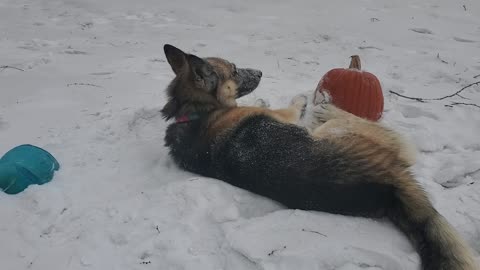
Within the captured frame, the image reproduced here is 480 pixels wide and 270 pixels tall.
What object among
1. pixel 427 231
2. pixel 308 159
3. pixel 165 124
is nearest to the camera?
pixel 427 231

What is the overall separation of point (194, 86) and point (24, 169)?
1.75m

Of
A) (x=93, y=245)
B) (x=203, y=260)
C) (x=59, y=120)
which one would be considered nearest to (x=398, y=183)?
(x=203, y=260)

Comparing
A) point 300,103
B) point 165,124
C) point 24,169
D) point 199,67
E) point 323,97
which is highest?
point 199,67

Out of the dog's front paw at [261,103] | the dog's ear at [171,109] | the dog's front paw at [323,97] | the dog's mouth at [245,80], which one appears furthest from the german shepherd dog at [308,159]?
the dog's front paw at [261,103]

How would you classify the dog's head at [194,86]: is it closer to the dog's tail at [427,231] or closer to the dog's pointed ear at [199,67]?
the dog's pointed ear at [199,67]

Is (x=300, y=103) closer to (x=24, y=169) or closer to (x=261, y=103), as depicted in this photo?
(x=261, y=103)

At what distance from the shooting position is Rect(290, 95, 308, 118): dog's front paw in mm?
4572

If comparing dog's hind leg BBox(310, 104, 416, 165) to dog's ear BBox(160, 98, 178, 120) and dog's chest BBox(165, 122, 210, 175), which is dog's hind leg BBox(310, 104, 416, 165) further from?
dog's ear BBox(160, 98, 178, 120)

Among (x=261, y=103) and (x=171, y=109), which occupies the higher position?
(x=171, y=109)

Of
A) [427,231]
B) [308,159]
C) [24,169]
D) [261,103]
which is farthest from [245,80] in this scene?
[427,231]

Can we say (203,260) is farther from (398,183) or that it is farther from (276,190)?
(398,183)

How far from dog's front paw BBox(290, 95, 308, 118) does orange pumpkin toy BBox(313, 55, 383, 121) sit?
34 centimetres

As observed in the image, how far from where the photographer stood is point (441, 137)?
427cm

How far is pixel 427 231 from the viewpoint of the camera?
271 centimetres
